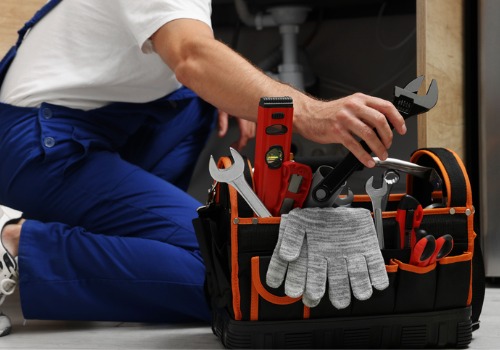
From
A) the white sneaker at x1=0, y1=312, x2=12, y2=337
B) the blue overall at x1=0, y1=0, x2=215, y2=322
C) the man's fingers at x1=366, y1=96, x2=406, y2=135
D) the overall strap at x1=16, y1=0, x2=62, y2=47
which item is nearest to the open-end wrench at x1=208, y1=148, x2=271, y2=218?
the man's fingers at x1=366, y1=96, x2=406, y2=135

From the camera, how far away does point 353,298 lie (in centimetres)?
96

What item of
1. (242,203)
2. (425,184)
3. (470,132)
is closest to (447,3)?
(470,132)

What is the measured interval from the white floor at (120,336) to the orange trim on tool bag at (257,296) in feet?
0.40

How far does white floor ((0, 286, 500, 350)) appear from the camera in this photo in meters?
1.09

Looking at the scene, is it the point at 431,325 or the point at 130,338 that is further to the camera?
the point at 130,338

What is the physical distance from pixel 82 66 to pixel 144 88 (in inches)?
4.5

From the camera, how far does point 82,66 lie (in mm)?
1342

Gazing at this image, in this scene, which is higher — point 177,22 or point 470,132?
point 177,22

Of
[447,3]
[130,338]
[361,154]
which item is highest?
[447,3]

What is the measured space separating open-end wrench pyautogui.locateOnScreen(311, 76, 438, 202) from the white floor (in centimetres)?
27

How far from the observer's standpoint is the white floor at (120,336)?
3.57 ft

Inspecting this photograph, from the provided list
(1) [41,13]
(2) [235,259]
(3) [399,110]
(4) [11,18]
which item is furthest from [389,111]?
(4) [11,18]

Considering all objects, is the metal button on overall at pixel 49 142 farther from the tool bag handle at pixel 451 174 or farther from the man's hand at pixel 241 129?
the tool bag handle at pixel 451 174

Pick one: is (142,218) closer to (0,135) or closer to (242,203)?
(0,135)
